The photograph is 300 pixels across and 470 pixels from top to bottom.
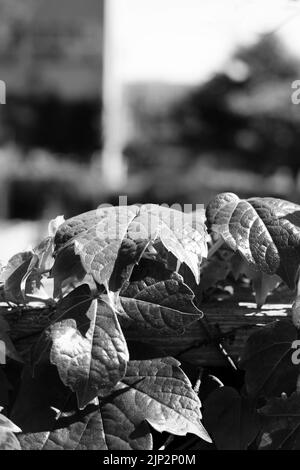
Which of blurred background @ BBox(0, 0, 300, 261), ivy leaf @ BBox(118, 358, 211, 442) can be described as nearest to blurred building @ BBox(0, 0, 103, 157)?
blurred background @ BBox(0, 0, 300, 261)

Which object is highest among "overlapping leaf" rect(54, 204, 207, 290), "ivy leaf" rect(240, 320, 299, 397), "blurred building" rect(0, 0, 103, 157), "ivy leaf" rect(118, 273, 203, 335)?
"blurred building" rect(0, 0, 103, 157)

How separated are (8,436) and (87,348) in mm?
88

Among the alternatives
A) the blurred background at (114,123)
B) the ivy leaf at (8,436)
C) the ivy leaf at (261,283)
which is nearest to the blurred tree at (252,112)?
the blurred background at (114,123)

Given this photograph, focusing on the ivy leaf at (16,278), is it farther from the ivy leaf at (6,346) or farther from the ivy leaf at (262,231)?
the ivy leaf at (262,231)

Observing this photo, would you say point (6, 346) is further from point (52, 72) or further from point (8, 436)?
point (52, 72)

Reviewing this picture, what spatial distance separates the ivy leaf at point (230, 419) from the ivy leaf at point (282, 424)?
0.02 metres

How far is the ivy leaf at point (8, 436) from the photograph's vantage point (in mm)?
477

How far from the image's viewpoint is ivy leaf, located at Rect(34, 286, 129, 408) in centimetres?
50

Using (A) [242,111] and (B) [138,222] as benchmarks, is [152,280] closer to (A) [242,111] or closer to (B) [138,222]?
(B) [138,222]

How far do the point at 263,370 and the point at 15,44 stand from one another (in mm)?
21146

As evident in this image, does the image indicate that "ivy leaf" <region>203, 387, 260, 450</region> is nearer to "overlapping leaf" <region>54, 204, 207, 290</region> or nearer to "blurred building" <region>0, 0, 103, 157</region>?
"overlapping leaf" <region>54, 204, 207, 290</region>

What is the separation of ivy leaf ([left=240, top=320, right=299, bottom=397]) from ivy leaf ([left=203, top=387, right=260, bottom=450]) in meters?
0.02

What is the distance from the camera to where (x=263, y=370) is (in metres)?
0.58

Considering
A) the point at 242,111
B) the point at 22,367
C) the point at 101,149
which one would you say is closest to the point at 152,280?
the point at 22,367
